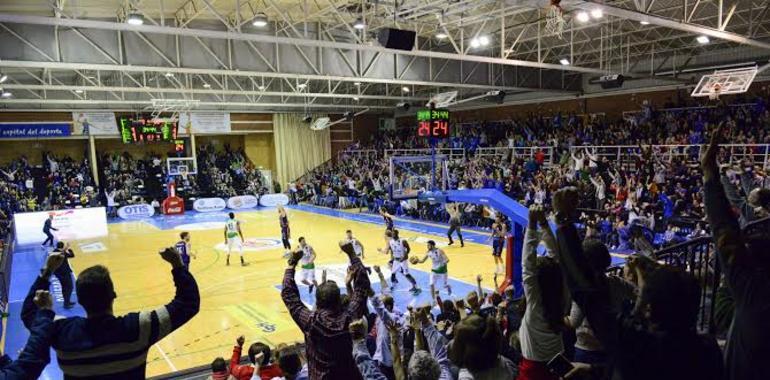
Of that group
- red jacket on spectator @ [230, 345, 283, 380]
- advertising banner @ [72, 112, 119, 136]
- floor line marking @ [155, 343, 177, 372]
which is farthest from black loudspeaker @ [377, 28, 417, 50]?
advertising banner @ [72, 112, 119, 136]

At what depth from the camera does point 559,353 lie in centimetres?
323

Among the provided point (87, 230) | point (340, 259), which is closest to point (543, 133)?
point (340, 259)

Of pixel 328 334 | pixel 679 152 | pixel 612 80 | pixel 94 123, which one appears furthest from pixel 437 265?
pixel 94 123

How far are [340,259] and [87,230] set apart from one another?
1540 centimetres

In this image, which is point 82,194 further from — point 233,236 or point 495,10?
point 495,10

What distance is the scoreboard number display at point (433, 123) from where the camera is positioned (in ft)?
52.4

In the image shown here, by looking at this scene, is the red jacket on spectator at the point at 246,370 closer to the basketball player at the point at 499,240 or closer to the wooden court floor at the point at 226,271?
the wooden court floor at the point at 226,271

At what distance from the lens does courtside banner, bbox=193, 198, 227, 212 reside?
33.8 metres

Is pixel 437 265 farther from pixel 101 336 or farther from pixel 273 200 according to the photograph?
pixel 273 200

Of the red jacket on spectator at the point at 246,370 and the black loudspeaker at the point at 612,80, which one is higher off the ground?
the black loudspeaker at the point at 612,80

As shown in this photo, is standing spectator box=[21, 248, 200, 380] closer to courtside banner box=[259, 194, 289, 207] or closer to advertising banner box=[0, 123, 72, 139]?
courtside banner box=[259, 194, 289, 207]

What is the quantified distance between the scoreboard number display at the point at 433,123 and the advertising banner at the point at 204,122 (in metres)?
23.5

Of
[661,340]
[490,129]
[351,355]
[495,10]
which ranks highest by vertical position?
[495,10]

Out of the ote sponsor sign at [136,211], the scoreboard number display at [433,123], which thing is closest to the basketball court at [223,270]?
the ote sponsor sign at [136,211]
